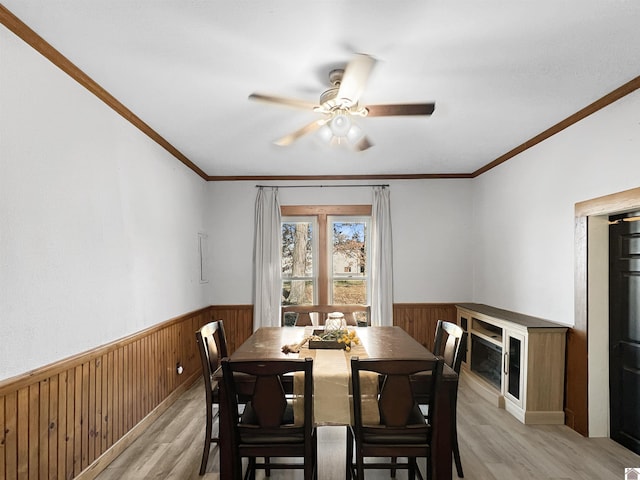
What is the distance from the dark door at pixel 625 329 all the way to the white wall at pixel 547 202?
0.29 metres

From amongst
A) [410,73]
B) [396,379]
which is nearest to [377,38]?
[410,73]

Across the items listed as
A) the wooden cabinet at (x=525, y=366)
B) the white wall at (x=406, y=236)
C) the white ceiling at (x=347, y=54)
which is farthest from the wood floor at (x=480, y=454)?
the white ceiling at (x=347, y=54)

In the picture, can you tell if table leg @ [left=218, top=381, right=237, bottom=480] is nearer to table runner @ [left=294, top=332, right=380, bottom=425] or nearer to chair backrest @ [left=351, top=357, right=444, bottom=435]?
table runner @ [left=294, top=332, right=380, bottom=425]

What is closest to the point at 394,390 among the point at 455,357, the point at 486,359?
the point at 455,357

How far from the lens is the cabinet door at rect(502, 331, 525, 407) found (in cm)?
345

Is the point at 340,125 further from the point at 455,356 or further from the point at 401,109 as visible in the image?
the point at 455,356

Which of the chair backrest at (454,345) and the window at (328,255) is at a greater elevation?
the window at (328,255)

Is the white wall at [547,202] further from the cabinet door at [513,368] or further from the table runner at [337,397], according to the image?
the table runner at [337,397]

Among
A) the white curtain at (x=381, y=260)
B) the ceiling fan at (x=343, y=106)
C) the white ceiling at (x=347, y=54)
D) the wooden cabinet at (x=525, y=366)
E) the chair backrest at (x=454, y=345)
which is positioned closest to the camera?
the white ceiling at (x=347, y=54)

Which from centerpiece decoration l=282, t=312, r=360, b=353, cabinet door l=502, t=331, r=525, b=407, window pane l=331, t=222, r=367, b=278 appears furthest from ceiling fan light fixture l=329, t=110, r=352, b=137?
window pane l=331, t=222, r=367, b=278

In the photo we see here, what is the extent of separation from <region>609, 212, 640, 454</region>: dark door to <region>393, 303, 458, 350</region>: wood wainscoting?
2247 millimetres

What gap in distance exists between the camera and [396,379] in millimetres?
1959

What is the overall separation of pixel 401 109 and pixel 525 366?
249 cm

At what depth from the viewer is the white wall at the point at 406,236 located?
5.29 metres
